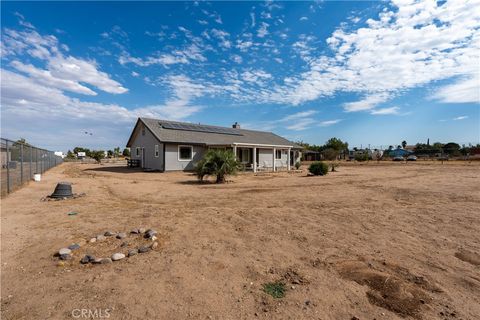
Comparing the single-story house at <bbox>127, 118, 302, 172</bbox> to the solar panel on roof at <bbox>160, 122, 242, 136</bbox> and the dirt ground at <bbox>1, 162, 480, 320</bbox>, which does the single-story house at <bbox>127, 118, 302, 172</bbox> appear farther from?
the dirt ground at <bbox>1, 162, 480, 320</bbox>

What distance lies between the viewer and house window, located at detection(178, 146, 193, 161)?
21.9 metres

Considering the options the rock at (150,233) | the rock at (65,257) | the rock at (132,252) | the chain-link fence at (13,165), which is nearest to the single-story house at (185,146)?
the chain-link fence at (13,165)

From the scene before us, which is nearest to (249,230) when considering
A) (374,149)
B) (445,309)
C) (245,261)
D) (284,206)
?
(245,261)

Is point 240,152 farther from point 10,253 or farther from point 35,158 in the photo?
point 10,253

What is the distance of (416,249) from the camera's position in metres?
4.38

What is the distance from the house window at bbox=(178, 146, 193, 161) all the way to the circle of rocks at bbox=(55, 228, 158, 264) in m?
17.1

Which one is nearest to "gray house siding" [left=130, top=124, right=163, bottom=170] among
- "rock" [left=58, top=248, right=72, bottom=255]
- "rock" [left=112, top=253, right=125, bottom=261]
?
"rock" [left=58, top=248, right=72, bottom=255]

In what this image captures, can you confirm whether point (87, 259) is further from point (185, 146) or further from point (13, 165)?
point (185, 146)

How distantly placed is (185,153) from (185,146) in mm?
640

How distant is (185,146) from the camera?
2212 centimetres

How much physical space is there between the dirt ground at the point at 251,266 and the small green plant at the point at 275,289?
59 millimetres

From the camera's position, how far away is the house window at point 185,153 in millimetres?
21875

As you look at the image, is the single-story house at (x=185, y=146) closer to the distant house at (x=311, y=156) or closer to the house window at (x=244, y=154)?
the house window at (x=244, y=154)

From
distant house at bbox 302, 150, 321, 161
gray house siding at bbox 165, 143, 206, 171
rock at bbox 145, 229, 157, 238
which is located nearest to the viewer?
rock at bbox 145, 229, 157, 238
